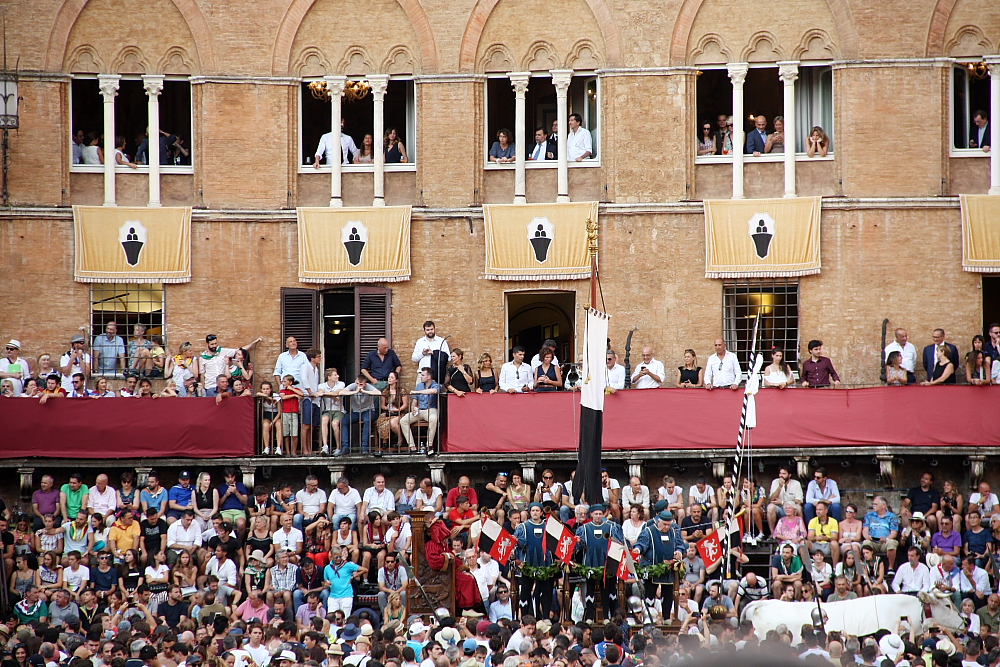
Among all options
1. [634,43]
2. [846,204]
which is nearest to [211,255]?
[634,43]

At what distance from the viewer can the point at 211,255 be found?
2931 centimetres

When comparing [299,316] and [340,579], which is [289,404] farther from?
[340,579]

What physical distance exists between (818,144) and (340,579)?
13.5 m

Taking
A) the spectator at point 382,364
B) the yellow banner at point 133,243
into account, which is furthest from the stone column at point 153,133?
the spectator at point 382,364

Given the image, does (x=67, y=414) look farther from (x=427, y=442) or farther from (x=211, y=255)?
(x=427, y=442)

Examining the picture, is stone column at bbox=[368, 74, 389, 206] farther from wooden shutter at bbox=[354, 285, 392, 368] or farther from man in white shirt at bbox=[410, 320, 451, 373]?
man in white shirt at bbox=[410, 320, 451, 373]

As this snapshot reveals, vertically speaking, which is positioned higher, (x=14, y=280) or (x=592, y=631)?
(x=14, y=280)

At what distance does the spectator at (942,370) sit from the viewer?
26750mm

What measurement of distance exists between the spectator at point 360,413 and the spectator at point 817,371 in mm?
8183

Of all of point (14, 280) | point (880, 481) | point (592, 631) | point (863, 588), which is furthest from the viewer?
point (14, 280)

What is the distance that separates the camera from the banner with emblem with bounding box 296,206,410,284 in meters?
29.2

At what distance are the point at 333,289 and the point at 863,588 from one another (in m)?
12.8

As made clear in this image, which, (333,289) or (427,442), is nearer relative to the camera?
(427,442)

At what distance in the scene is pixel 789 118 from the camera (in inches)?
1145
